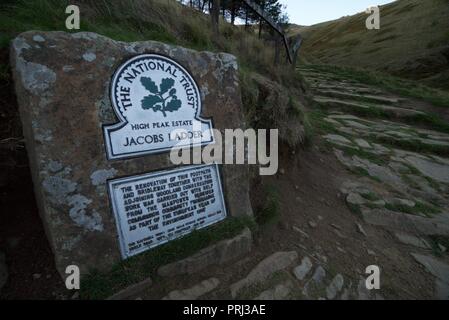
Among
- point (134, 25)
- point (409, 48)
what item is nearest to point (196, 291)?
point (134, 25)

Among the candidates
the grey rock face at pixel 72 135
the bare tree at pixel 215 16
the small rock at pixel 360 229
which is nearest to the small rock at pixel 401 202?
the small rock at pixel 360 229

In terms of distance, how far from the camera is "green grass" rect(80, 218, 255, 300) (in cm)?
176

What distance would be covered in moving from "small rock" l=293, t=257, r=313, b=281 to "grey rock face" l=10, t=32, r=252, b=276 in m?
1.39

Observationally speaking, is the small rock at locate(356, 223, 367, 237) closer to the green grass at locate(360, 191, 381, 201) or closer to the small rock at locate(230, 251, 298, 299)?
the green grass at locate(360, 191, 381, 201)

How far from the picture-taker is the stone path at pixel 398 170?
290cm

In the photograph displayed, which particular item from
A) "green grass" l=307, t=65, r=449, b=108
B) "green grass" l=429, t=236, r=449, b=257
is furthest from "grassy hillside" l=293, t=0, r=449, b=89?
"green grass" l=429, t=236, r=449, b=257

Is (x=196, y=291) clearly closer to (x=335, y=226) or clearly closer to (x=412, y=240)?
(x=335, y=226)

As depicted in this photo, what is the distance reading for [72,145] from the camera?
5.80ft

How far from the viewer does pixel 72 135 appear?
1769 millimetres

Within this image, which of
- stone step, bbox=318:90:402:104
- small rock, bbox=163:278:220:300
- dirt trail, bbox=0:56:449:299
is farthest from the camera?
stone step, bbox=318:90:402:104

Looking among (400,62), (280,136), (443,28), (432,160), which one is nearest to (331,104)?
(432,160)

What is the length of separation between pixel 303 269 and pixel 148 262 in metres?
1.24

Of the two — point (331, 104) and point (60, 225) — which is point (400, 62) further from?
point (60, 225)

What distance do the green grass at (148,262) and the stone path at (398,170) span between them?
3.19 ft
